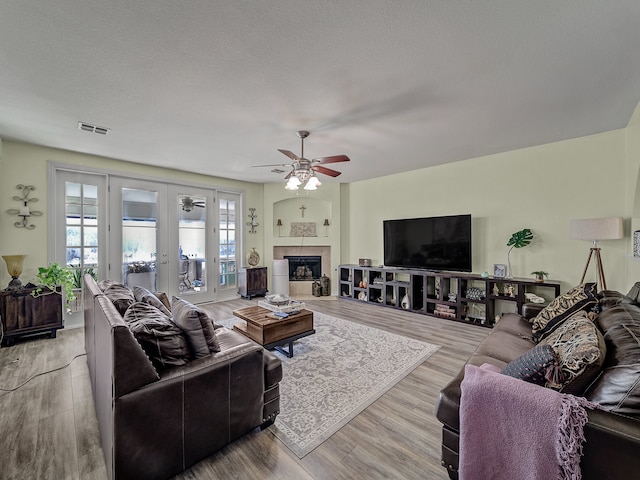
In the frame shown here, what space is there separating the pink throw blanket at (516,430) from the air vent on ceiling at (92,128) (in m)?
4.26

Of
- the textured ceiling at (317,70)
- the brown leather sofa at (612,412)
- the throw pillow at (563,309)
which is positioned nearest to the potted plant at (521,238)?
the textured ceiling at (317,70)

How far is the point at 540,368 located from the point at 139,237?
17.9ft

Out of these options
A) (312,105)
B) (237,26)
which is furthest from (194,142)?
(237,26)

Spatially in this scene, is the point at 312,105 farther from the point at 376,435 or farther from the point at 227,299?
the point at 227,299

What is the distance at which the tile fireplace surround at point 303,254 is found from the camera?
628 centimetres

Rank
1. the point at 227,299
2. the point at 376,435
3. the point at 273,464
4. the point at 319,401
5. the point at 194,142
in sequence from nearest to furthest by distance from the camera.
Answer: the point at 273,464, the point at 376,435, the point at 319,401, the point at 194,142, the point at 227,299

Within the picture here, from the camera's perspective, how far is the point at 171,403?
1447 millimetres

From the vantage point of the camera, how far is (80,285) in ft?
13.5

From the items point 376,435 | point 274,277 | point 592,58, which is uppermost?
point 592,58

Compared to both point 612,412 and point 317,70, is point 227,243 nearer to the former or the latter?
point 317,70

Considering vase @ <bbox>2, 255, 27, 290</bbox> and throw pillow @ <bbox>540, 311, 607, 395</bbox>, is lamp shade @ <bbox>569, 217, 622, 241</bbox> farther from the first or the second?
vase @ <bbox>2, 255, 27, 290</bbox>

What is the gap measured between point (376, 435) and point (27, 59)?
12.0ft

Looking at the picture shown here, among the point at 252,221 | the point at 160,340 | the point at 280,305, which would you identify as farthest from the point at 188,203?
the point at 160,340

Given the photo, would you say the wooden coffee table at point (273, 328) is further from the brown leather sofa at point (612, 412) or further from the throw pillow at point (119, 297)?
the brown leather sofa at point (612, 412)
